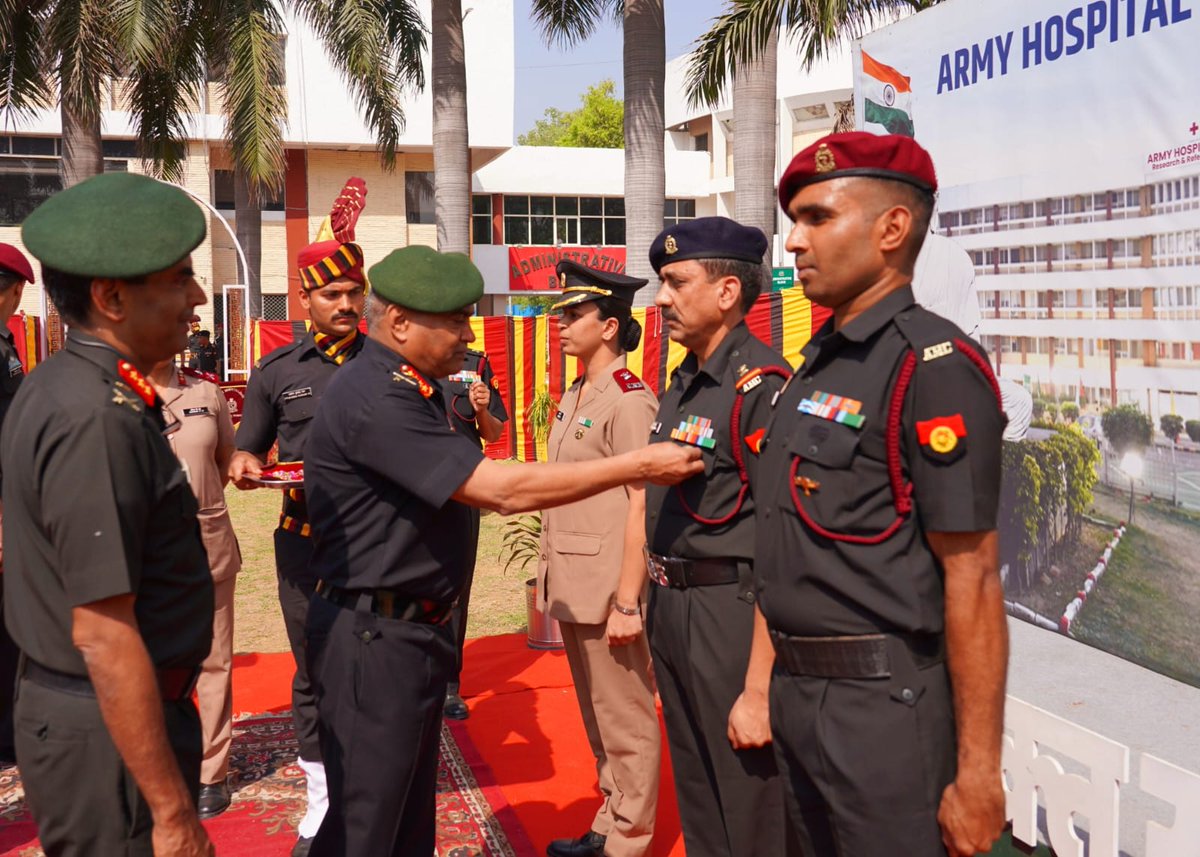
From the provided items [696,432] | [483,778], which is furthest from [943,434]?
[483,778]

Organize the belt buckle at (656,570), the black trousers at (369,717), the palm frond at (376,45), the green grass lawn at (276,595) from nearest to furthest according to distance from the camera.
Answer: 1. the black trousers at (369,717)
2. the belt buckle at (656,570)
3. the green grass lawn at (276,595)
4. the palm frond at (376,45)

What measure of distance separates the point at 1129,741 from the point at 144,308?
4.46 m

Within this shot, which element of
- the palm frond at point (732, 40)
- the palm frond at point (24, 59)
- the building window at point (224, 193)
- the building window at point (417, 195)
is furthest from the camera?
the building window at point (417, 195)

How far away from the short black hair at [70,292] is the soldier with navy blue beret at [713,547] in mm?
1573

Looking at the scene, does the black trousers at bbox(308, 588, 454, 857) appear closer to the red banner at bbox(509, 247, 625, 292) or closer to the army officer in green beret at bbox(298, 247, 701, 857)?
the army officer in green beret at bbox(298, 247, 701, 857)

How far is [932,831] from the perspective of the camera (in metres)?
2.21

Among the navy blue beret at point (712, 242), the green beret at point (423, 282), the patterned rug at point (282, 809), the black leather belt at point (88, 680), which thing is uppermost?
the navy blue beret at point (712, 242)

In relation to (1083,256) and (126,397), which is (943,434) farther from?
(1083,256)

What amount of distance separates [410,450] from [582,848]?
1909mm

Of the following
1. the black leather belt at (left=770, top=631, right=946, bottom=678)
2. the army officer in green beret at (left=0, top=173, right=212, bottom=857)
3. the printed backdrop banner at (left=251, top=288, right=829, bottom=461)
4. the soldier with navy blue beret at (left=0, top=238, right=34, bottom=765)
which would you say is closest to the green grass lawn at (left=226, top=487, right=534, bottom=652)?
the soldier with navy blue beret at (left=0, top=238, right=34, bottom=765)

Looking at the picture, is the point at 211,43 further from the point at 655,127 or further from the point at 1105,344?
the point at 1105,344

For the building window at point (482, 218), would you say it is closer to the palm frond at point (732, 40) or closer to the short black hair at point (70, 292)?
the palm frond at point (732, 40)

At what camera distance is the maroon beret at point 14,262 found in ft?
14.9

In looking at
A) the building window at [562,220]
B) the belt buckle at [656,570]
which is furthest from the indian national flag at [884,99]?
the building window at [562,220]
